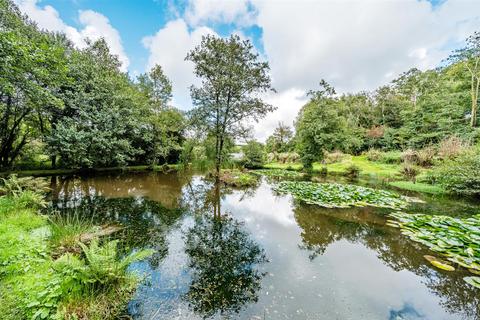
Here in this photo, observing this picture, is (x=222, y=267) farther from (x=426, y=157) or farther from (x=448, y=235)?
(x=426, y=157)

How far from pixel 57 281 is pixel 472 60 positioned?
2975 centimetres

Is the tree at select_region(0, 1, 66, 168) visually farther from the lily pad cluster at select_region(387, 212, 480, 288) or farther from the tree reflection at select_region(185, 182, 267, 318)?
the lily pad cluster at select_region(387, 212, 480, 288)

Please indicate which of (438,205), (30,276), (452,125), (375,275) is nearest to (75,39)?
(30,276)

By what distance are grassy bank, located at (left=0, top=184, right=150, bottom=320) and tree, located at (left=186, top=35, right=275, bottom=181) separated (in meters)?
11.2

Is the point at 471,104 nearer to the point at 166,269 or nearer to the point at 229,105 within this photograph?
the point at 229,105

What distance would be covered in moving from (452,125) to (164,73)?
92.2 ft

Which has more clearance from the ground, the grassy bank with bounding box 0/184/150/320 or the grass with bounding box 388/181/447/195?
the grassy bank with bounding box 0/184/150/320

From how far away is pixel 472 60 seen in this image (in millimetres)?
17984

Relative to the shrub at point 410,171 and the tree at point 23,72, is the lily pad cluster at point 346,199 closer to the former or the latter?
the shrub at point 410,171

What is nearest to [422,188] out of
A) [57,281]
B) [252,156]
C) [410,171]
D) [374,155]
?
[410,171]

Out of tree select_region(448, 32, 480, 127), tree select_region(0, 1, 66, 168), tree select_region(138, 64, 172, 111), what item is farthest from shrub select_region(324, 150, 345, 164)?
tree select_region(0, 1, 66, 168)

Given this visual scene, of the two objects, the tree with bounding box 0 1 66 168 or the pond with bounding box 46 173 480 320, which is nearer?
the pond with bounding box 46 173 480 320

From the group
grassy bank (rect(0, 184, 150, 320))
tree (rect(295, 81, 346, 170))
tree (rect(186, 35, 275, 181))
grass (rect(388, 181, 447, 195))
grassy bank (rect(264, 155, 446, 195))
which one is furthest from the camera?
tree (rect(295, 81, 346, 170))

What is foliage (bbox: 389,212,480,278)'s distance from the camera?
3620mm
